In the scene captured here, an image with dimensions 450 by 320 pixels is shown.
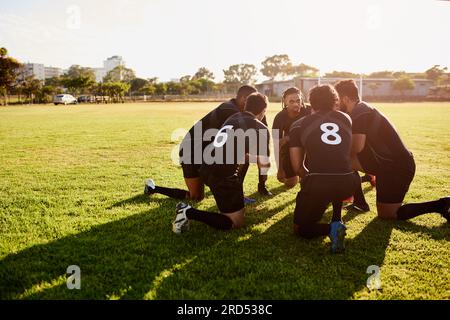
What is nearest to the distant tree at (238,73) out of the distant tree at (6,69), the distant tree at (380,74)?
the distant tree at (380,74)

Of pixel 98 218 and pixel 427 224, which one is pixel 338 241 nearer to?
pixel 427 224

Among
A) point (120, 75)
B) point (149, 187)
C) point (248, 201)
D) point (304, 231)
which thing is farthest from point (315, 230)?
point (120, 75)

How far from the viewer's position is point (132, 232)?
489 cm

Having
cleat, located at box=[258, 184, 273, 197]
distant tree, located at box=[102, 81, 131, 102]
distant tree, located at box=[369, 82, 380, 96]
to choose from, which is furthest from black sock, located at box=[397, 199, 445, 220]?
distant tree, located at box=[369, 82, 380, 96]

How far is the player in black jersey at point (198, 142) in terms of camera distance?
216 inches

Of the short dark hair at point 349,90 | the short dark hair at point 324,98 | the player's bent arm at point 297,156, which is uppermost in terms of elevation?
the short dark hair at point 349,90

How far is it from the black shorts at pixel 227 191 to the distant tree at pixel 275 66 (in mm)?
135062

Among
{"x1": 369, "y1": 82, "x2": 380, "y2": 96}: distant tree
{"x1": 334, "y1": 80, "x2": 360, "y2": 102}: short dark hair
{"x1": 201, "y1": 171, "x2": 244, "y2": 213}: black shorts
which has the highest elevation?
{"x1": 369, "y1": 82, "x2": 380, "y2": 96}: distant tree

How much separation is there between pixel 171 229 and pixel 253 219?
1.25 metres

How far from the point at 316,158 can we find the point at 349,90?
4.65 feet

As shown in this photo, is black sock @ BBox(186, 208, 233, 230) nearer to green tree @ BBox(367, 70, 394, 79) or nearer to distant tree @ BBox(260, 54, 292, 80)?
green tree @ BBox(367, 70, 394, 79)

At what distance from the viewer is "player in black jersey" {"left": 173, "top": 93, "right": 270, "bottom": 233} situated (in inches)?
181

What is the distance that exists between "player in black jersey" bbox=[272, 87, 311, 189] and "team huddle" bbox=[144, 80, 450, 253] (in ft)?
3.94

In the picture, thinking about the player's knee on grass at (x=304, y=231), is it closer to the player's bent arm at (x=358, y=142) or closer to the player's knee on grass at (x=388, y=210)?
the player's bent arm at (x=358, y=142)
